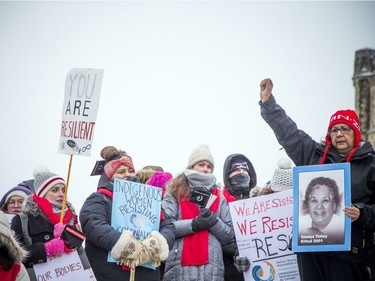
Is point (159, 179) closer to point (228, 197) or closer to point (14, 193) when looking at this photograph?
point (228, 197)

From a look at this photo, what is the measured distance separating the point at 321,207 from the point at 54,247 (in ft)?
9.01

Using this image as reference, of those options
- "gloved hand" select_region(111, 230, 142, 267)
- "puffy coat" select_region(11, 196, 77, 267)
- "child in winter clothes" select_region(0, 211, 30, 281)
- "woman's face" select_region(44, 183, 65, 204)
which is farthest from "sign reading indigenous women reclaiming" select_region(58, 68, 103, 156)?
"child in winter clothes" select_region(0, 211, 30, 281)

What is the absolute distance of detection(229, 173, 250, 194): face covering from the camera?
8.82 meters

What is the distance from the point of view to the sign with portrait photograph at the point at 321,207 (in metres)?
6.32

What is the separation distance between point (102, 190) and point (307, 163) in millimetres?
2291

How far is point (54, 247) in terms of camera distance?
6.99 metres

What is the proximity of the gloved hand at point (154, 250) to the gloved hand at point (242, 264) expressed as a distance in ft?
3.30

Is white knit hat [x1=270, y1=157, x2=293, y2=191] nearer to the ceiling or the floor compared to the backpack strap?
nearer to the ceiling

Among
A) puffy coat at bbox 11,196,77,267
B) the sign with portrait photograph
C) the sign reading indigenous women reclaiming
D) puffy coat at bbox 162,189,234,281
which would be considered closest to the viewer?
the sign with portrait photograph

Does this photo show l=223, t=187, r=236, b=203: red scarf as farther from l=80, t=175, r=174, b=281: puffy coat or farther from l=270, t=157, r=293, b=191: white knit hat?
l=80, t=175, r=174, b=281: puffy coat

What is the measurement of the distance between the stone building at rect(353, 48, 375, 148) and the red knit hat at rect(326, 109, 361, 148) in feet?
131

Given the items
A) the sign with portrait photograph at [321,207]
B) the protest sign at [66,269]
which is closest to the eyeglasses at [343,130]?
the sign with portrait photograph at [321,207]

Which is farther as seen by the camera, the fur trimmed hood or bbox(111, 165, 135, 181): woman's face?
bbox(111, 165, 135, 181): woman's face

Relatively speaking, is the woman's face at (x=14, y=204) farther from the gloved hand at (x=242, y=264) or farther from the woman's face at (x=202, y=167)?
the gloved hand at (x=242, y=264)
